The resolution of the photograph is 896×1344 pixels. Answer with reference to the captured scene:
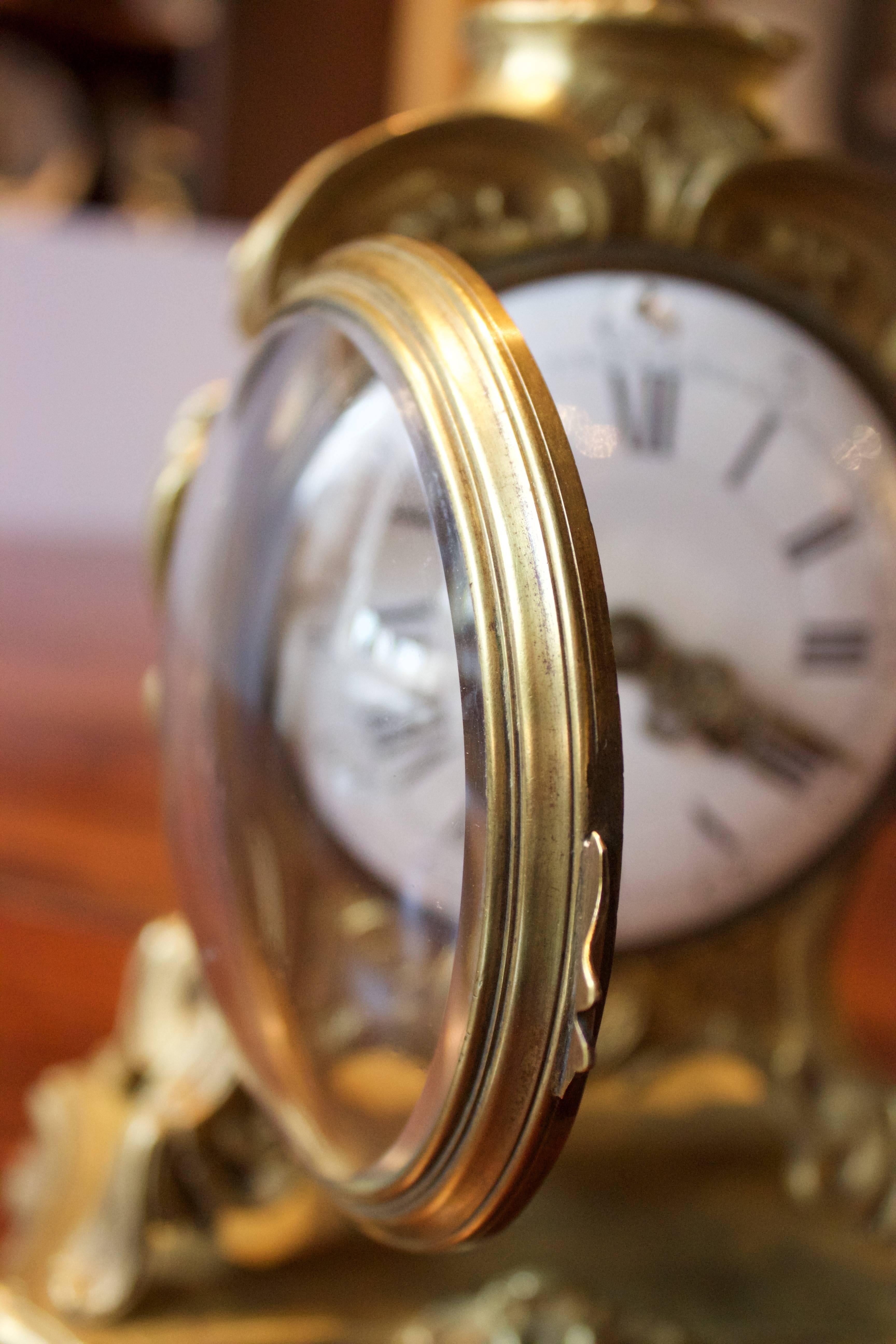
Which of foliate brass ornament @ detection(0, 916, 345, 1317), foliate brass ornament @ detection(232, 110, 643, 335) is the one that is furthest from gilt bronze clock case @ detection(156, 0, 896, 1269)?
foliate brass ornament @ detection(0, 916, 345, 1317)

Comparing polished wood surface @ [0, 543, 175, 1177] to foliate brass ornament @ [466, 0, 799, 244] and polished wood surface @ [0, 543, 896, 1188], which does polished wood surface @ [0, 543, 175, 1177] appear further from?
foliate brass ornament @ [466, 0, 799, 244]

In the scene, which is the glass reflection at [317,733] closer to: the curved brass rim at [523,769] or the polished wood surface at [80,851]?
the curved brass rim at [523,769]

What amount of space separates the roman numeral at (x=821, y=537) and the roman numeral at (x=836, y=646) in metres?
0.02

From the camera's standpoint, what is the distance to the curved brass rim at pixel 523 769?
216 mm

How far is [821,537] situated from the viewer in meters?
0.37

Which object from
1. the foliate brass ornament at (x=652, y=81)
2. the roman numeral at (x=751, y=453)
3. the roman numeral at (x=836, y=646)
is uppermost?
the foliate brass ornament at (x=652, y=81)

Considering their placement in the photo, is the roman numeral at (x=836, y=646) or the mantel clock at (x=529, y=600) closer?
the mantel clock at (x=529, y=600)

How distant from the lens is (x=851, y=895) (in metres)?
0.48

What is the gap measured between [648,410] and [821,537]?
0.19 ft

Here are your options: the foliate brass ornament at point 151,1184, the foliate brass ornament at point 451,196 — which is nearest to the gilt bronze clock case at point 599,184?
the foliate brass ornament at point 451,196

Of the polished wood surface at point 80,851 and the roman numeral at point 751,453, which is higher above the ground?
the roman numeral at point 751,453

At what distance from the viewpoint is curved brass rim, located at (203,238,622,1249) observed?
0.71ft

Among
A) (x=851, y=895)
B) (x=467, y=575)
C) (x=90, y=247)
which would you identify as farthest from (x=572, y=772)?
(x=90, y=247)

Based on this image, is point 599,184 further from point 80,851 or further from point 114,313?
point 114,313
